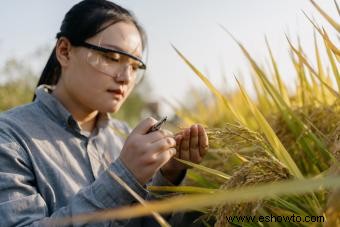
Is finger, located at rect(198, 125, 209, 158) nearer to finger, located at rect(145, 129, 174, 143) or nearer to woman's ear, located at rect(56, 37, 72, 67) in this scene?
finger, located at rect(145, 129, 174, 143)

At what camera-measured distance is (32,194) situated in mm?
1353

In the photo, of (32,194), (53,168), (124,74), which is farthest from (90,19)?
(32,194)

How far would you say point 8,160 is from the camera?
4.48 feet

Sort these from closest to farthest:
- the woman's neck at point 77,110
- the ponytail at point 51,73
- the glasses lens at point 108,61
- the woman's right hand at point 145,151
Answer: the woman's right hand at point 145,151 < the glasses lens at point 108,61 < the woman's neck at point 77,110 < the ponytail at point 51,73

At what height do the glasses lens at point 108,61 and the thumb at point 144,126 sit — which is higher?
the glasses lens at point 108,61

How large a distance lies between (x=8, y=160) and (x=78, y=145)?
1.07 ft

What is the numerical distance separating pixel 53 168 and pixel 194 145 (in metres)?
0.48

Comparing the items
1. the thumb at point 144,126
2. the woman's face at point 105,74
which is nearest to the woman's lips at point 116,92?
the woman's face at point 105,74

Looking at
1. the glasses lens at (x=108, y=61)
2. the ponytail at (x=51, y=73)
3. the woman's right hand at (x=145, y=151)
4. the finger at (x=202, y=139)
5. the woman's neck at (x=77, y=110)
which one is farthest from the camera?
the ponytail at (x=51, y=73)

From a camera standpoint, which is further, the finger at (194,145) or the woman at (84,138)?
the finger at (194,145)

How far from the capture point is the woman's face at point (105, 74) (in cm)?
159

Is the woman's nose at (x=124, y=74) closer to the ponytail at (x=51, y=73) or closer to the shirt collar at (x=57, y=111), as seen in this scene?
Answer: the shirt collar at (x=57, y=111)

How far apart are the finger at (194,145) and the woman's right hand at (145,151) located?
168 mm

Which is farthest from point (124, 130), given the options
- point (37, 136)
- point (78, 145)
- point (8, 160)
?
point (8, 160)
